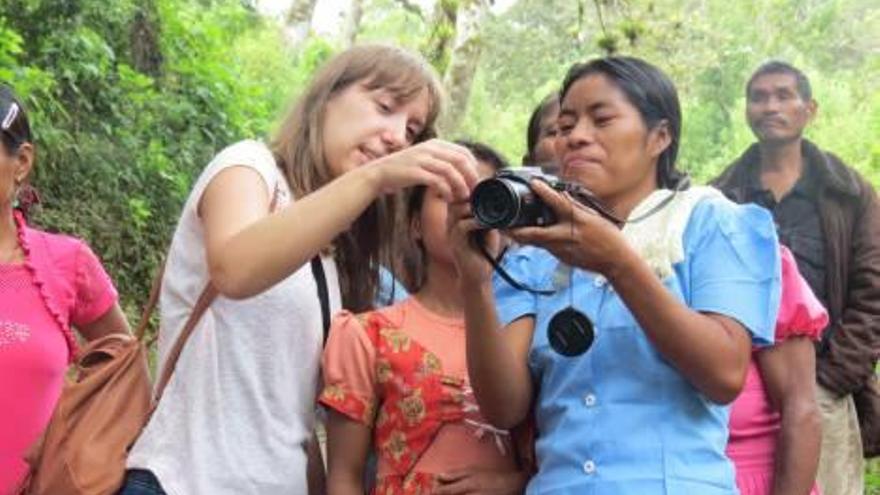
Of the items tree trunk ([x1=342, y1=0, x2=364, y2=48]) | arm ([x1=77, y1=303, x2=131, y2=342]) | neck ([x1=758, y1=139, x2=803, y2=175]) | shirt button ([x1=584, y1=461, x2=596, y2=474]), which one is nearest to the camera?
shirt button ([x1=584, y1=461, x2=596, y2=474])

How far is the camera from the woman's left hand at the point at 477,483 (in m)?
1.85

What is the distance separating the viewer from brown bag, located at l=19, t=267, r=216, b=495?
1.72m

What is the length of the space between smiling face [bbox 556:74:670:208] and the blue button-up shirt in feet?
0.41

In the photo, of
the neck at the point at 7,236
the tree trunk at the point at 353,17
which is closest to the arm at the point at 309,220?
the neck at the point at 7,236

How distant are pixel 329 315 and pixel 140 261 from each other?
4.82m

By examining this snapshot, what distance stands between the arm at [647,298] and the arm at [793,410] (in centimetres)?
39

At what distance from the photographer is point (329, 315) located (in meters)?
1.88

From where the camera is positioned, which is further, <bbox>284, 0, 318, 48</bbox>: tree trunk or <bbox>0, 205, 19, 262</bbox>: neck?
<bbox>284, 0, 318, 48</bbox>: tree trunk

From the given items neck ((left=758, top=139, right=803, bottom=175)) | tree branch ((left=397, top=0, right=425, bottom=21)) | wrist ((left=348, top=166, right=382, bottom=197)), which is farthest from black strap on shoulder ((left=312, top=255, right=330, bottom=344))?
tree branch ((left=397, top=0, right=425, bottom=21))

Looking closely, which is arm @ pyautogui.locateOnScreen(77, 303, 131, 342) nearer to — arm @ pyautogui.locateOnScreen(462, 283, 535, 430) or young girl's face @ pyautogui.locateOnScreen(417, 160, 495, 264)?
young girl's face @ pyautogui.locateOnScreen(417, 160, 495, 264)

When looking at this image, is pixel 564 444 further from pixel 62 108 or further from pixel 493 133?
pixel 493 133

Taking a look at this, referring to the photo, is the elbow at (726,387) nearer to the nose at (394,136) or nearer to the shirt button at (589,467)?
the shirt button at (589,467)

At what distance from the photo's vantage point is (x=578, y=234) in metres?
1.52

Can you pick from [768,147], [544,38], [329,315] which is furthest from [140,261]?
[544,38]
